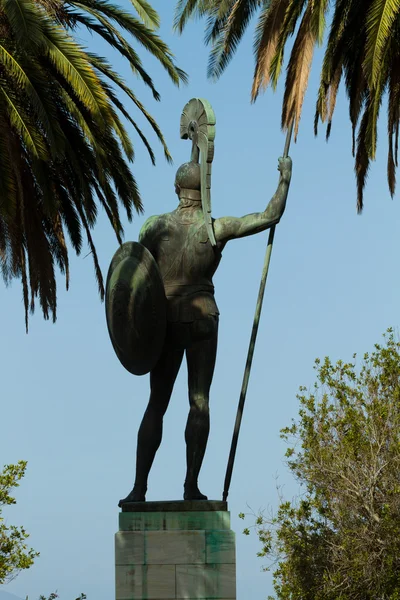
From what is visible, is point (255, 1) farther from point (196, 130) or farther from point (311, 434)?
point (196, 130)

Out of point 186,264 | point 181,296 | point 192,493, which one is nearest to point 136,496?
point 192,493

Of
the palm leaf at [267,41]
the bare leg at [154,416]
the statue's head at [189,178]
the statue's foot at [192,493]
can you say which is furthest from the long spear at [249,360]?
the palm leaf at [267,41]

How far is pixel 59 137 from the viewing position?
16.6m

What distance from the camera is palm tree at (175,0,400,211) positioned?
1614cm

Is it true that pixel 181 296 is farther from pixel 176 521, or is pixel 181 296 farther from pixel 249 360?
pixel 176 521

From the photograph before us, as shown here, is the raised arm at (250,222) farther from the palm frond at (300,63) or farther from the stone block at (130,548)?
the palm frond at (300,63)

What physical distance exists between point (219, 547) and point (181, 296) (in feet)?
6.45

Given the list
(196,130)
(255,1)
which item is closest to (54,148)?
(255,1)

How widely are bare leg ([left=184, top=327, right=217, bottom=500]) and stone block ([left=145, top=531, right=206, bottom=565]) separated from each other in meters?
0.38

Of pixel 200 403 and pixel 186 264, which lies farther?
pixel 186 264

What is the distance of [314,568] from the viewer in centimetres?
2011

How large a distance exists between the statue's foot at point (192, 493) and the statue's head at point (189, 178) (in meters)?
2.36

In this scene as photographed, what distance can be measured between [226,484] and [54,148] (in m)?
7.31

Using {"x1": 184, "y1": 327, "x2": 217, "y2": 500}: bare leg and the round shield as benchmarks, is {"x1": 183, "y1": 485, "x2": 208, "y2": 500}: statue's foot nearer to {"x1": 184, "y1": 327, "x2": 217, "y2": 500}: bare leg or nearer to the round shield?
{"x1": 184, "y1": 327, "x2": 217, "y2": 500}: bare leg
